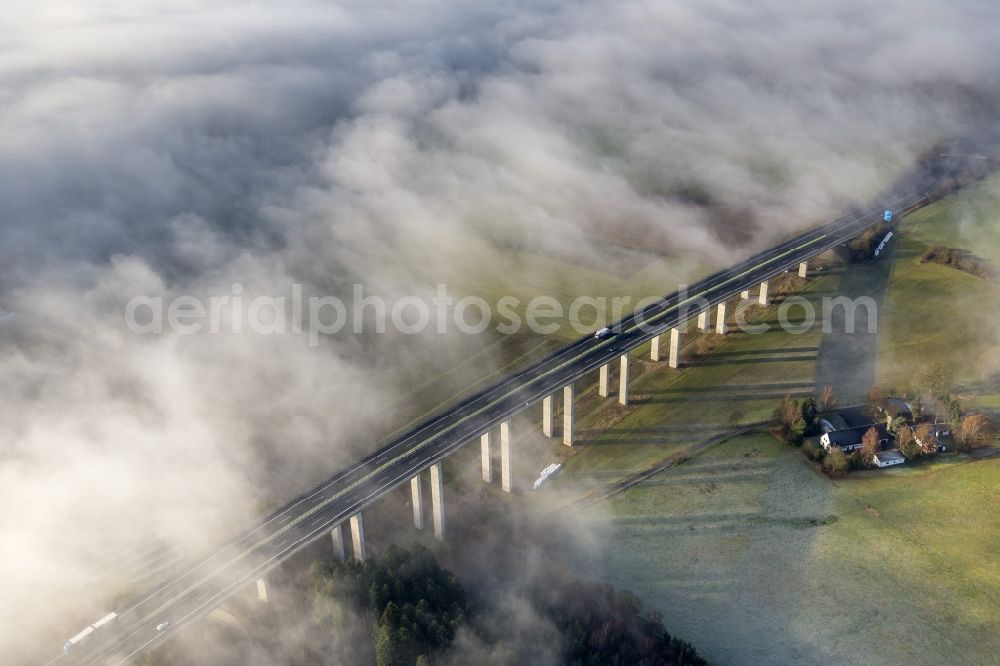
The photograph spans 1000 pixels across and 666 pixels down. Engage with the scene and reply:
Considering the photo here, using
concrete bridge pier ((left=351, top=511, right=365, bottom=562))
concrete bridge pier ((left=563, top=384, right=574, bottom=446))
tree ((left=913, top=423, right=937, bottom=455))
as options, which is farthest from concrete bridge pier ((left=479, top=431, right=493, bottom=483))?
tree ((left=913, top=423, right=937, bottom=455))

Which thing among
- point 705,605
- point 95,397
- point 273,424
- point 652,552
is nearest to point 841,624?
point 705,605

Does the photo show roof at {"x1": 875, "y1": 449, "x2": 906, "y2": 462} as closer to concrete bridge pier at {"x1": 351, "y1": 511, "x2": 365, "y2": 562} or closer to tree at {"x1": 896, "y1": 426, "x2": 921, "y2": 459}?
tree at {"x1": 896, "y1": 426, "x2": 921, "y2": 459}

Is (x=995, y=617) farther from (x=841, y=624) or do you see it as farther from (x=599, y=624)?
(x=599, y=624)

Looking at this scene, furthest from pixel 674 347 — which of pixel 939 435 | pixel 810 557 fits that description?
pixel 810 557

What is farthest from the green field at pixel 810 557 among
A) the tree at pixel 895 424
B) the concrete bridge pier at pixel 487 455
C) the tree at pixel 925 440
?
the concrete bridge pier at pixel 487 455

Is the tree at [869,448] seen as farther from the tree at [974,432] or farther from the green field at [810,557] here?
the tree at [974,432]

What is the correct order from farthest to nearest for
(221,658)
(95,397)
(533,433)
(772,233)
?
(772,233), (95,397), (533,433), (221,658)
